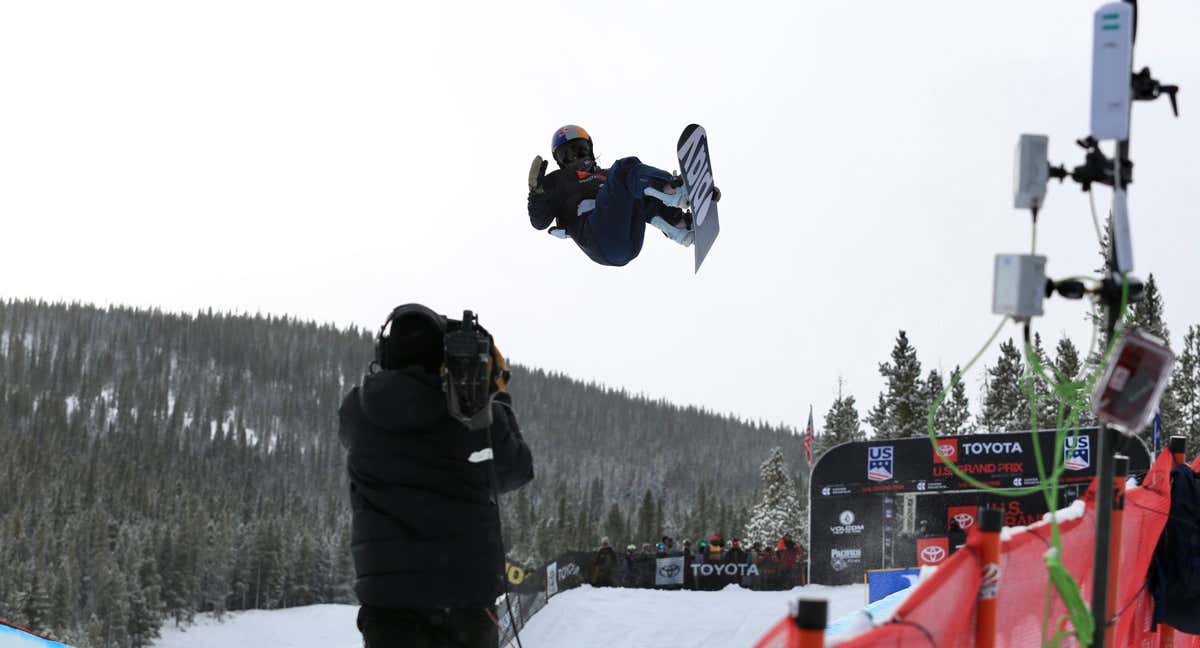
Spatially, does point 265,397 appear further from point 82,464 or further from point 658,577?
point 658,577

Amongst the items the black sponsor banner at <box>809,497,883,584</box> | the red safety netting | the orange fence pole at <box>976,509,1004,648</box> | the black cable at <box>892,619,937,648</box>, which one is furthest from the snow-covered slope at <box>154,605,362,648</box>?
the black cable at <box>892,619,937,648</box>

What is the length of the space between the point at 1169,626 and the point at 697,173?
12.6 ft

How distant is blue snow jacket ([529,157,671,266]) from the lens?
796cm

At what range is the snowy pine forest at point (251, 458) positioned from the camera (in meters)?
61.9

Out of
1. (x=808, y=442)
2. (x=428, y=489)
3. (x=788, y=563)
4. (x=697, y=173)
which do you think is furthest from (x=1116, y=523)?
(x=808, y=442)

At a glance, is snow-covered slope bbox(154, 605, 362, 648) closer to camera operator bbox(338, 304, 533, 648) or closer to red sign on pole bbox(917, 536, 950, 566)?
red sign on pole bbox(917, 536, 950, 566)

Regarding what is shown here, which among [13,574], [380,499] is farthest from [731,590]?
[13,574]

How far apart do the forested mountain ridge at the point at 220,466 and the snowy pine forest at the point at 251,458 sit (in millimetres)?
257

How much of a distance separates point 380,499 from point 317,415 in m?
163

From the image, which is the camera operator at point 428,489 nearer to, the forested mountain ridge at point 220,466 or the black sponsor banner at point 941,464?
the black sponsor banner at point 941,464

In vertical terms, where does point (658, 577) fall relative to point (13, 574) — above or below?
above

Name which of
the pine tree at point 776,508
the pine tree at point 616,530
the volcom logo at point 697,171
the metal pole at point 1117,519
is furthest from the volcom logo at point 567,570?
the pine tree at point 616,530

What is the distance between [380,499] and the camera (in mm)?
4234

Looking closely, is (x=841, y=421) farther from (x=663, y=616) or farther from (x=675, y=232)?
(x=675, y=232)
